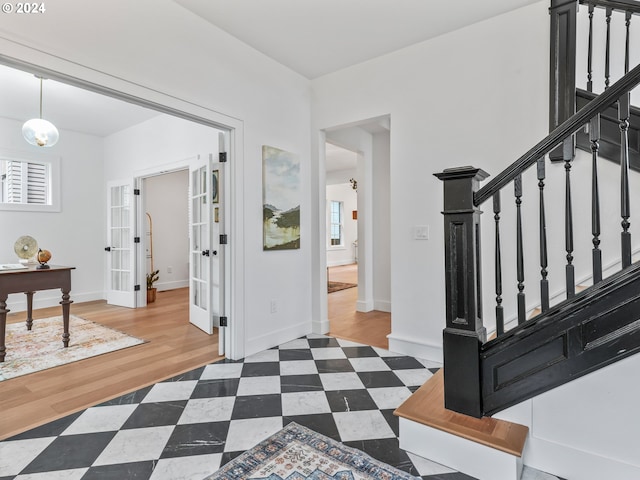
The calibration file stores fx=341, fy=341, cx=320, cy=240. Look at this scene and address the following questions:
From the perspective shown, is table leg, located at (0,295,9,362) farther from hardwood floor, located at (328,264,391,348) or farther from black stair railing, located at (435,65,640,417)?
black stair railing, located at (435,65,640,417)

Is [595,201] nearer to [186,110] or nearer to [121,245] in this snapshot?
[186,110]

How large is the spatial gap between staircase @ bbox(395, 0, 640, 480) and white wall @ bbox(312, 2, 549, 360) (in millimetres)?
684

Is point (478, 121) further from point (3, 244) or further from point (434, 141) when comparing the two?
point (3, 244)

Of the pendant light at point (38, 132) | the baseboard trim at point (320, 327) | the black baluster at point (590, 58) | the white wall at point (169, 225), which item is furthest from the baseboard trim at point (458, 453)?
the white wall at point (169, 225)

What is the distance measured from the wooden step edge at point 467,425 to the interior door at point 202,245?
2.63 metres

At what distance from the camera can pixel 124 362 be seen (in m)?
2.97

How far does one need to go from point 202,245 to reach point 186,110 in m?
1.87

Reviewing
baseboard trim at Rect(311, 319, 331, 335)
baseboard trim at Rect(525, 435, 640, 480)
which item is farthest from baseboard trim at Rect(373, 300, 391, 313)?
baseboard trim at Rect(525, 435, 640, 480)

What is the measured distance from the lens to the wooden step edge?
1.49 meters

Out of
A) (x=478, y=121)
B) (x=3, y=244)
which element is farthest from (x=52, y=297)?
(x=478, y=121)

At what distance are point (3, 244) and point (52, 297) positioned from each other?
0.98 meters

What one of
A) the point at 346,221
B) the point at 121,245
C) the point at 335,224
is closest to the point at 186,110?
the point at 121,245

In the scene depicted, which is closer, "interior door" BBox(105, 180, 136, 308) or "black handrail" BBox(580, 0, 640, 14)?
"black handrail" BBox(580, 0, 640, 14)

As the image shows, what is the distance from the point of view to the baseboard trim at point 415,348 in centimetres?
292
